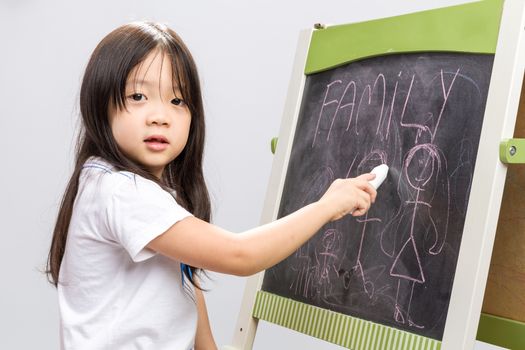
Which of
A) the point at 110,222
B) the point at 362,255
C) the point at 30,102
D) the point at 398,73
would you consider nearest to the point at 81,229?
the point at 110,222

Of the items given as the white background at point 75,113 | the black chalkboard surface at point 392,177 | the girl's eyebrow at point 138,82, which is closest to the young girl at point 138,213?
the girl's eyebrow at point 138,82

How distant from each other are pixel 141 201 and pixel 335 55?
61 cm

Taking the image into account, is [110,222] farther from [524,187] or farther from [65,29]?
[65,29]

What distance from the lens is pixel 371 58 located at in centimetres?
165

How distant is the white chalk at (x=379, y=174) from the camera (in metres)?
1.51

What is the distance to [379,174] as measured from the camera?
1521mm

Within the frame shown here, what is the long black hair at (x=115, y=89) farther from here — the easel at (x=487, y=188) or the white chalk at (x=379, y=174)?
the easel at (x=487, y=188)

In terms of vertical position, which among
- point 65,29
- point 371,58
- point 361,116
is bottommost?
point 361,116

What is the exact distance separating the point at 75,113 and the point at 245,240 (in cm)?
154

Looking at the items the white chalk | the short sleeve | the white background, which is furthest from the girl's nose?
A: the white background

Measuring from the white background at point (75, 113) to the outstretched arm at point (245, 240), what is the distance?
1.34 metres

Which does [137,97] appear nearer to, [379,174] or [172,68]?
[172,68]

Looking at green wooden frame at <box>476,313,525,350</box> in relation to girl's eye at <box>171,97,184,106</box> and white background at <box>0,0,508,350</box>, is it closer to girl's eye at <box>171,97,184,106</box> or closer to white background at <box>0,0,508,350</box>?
girl's eye at <box>171,97,184,106</box>

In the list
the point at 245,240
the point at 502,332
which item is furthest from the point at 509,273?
the point at 245,240
